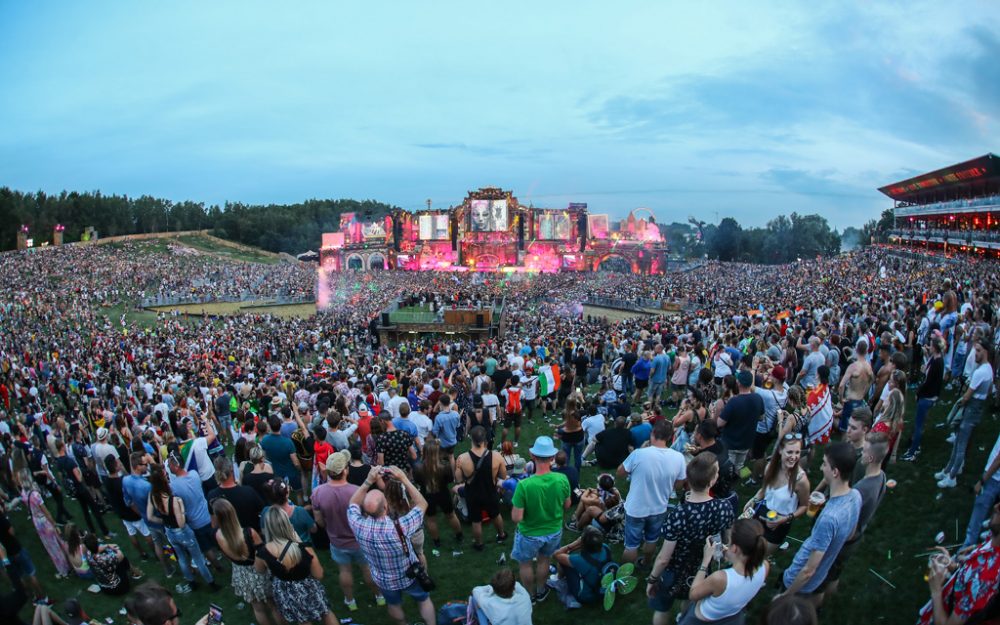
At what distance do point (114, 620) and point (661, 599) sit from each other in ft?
18.1

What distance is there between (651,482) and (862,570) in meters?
2.18

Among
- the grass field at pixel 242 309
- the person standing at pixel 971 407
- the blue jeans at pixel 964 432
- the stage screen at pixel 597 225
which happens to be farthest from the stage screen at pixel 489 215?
the blue jeans at pixel 964 432

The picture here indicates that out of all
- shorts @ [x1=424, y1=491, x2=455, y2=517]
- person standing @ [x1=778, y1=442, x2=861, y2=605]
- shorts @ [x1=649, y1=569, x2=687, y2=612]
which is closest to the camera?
person standing @ [x1=778, y1=442, x2=861, y2=605]

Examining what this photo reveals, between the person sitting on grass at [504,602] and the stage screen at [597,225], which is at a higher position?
the stage screen at [597,225]

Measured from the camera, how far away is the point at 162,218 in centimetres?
9981

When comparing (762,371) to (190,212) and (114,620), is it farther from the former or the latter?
(190,212)

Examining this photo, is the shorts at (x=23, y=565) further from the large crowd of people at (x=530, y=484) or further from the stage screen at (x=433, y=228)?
the stage screen at (x=433, y=228)

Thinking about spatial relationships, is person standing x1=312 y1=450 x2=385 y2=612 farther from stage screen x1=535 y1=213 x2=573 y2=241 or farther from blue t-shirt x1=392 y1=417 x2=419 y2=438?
stage screen x1=535 y1=213 x2=573 y2=241

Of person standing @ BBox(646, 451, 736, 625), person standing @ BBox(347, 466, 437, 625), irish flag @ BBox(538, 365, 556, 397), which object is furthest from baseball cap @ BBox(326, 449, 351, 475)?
irish flag @ BBox(538, 365, 556, 397)

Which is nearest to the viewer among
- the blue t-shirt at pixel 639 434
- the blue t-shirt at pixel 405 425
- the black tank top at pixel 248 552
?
the black tank top at pixel 248 552

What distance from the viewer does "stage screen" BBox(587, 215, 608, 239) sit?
76.4 meters

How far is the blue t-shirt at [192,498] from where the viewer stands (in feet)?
19.0

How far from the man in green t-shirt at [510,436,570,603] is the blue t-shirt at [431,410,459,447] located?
2.59 meters

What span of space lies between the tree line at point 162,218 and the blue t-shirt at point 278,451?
74640 mm
